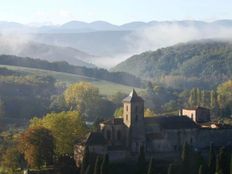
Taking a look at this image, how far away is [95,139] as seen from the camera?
68.7 meters

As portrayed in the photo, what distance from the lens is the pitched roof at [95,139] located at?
68188mm

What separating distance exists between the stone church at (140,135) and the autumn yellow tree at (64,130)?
3.89 metres

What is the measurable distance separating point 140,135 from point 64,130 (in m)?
10.1

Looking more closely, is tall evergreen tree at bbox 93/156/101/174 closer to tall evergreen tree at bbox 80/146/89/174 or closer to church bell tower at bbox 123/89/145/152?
tall evergreen tree at bbox 80/146/89/174

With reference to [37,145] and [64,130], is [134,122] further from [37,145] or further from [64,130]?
[37,145]

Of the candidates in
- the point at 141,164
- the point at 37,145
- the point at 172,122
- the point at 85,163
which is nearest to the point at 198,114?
the point at 172,122

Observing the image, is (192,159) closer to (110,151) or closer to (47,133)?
(110,151)

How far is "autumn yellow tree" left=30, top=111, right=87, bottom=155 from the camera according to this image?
73750 millimetres

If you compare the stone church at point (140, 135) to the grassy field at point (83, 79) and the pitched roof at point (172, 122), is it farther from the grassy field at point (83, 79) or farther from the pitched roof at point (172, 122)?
the grassy field at point (83, 79)

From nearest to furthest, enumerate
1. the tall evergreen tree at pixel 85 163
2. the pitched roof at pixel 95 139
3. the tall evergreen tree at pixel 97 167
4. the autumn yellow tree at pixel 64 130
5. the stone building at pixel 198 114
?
the tall evergreen tree at pixel 97 167
the tall evergreen tree at pixel 85 163
the pitched roof at pixel 95 139
the autumn yellow tree at pixel 64 130
the stone building at pixel 198 114

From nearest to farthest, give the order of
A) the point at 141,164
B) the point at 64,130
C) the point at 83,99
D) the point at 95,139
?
the point at 141,164 → the point at 95,139 → the point at 64,130 → the point at 83,99

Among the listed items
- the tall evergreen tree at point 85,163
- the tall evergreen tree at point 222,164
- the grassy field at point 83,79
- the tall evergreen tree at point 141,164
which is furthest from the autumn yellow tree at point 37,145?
the grassy field at point 83,79

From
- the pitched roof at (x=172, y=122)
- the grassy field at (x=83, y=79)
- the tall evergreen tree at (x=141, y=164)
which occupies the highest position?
the grassy field at (x=83, y=79)

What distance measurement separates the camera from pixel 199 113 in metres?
85.6
